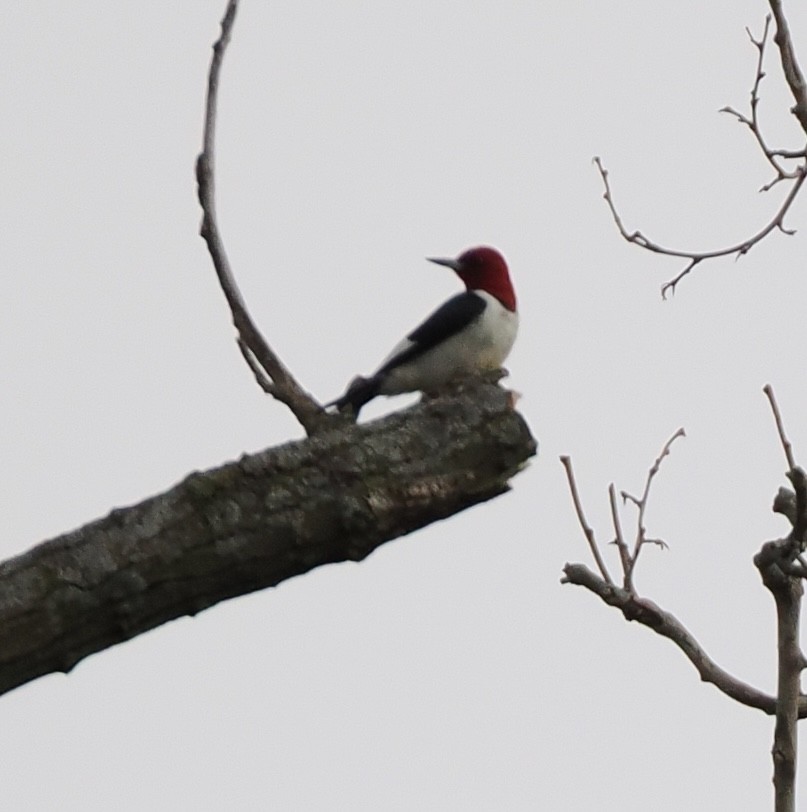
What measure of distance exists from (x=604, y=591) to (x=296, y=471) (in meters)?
1.47

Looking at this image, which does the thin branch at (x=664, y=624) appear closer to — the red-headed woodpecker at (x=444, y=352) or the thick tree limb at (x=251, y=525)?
the thick tree limb at (x=251, y=525)

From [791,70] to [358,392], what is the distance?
2519mm

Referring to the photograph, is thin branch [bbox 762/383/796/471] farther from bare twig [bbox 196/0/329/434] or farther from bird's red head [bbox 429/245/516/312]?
bird's red head [bbox 429/245/516/312]

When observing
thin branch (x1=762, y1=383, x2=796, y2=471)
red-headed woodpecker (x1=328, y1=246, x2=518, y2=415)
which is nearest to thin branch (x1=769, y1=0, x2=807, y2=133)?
A: thin branch (x1=762, y1=383, x2=796, y2=471)

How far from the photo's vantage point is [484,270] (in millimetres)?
6055

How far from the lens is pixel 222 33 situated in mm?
3320

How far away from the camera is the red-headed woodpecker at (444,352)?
17.3 feet

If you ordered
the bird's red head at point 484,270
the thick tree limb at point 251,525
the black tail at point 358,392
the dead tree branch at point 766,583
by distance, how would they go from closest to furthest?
the thick tree limb at point 251,525
the dead tree branch at point 766,583
the black tail at point 358,392
the bird's red head at point 484,270

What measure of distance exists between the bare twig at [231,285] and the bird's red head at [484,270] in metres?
2.65

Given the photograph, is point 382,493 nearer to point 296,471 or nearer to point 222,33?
point 296,471

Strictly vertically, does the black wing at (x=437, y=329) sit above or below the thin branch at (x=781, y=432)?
above

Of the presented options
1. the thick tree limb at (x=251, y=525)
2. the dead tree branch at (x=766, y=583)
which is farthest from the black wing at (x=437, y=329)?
the thick tree limb at (x=251, y=525)

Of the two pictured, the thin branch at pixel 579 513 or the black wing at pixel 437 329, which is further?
the black wing at pixel 437 329

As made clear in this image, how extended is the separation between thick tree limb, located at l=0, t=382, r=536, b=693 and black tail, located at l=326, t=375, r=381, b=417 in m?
2.81
